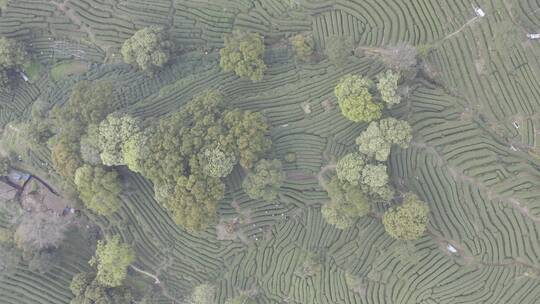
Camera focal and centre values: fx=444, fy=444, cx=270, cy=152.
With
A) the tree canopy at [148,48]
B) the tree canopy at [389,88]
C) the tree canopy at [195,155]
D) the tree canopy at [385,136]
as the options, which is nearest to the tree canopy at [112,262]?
the tree canopy at [195,155]

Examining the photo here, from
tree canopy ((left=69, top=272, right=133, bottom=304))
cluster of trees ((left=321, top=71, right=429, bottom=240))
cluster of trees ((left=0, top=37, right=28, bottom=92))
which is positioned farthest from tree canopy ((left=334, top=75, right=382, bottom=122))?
cluster of trees ((left=0, top=37, right=28, bottom=92))

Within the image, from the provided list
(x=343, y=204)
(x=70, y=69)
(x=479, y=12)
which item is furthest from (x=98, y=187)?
(x=479, y=12)

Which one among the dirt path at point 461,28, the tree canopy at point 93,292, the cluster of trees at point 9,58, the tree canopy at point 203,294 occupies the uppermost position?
the cluster of trees at point 9,58

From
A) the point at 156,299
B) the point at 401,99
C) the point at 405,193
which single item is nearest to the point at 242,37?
the point at 401,99

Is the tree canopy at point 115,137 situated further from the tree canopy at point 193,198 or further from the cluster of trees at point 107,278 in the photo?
the cluster of trees at point 107,278

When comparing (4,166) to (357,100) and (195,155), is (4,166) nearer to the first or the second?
(195,155)

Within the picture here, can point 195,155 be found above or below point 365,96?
below

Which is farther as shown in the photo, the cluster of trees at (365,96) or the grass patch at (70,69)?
the grass patch at (70,69)

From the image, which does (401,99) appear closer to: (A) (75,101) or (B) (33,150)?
(A) (75,101)
